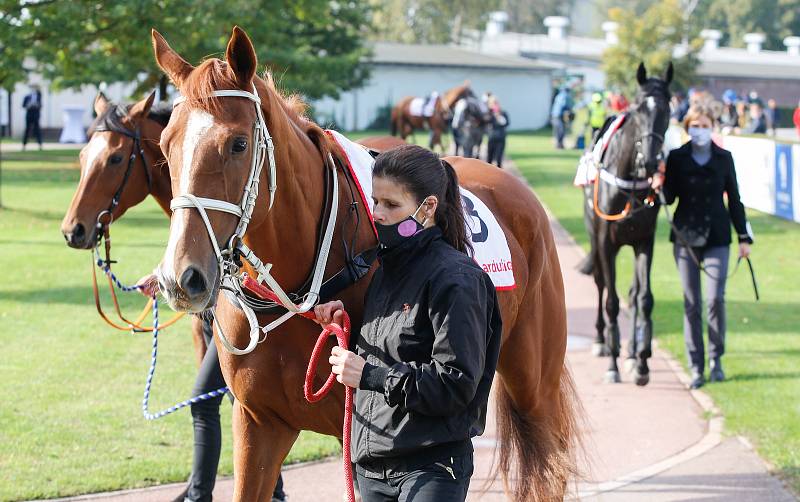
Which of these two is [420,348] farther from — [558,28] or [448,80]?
[558,28]

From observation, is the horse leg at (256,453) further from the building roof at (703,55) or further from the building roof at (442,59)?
the building roof at (703,55)

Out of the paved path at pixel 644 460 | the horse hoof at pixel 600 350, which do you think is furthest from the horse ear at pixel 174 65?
the horse hoof at pixel 600 350

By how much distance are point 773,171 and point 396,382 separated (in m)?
14.3

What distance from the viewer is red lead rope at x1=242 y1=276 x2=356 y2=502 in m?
3.30

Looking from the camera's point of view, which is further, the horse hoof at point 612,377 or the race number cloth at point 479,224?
the horse hoof at point 612,377

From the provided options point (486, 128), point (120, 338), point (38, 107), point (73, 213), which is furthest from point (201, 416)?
point (38, 107)

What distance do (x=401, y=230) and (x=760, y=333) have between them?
7.99m

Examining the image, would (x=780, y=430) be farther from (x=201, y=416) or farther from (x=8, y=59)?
(x=8, y=59)

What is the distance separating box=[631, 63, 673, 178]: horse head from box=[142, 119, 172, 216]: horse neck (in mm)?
4278

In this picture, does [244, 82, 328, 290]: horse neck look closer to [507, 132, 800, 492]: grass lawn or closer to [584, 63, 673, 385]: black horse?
[507, 132, 800, 492]: grass lawn

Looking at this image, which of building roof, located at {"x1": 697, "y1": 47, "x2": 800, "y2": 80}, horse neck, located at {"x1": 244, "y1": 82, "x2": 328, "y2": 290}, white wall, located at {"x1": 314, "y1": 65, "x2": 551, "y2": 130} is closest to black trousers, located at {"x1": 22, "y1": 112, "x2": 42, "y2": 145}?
white wall, located at {"x1": 314, "y1": 65, "x2": 551, "y2": 130}

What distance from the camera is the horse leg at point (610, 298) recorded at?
8.50 meters

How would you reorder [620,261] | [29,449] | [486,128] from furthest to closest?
[486,128], [620,261], [29,449]

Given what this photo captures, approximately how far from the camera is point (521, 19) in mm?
101625
